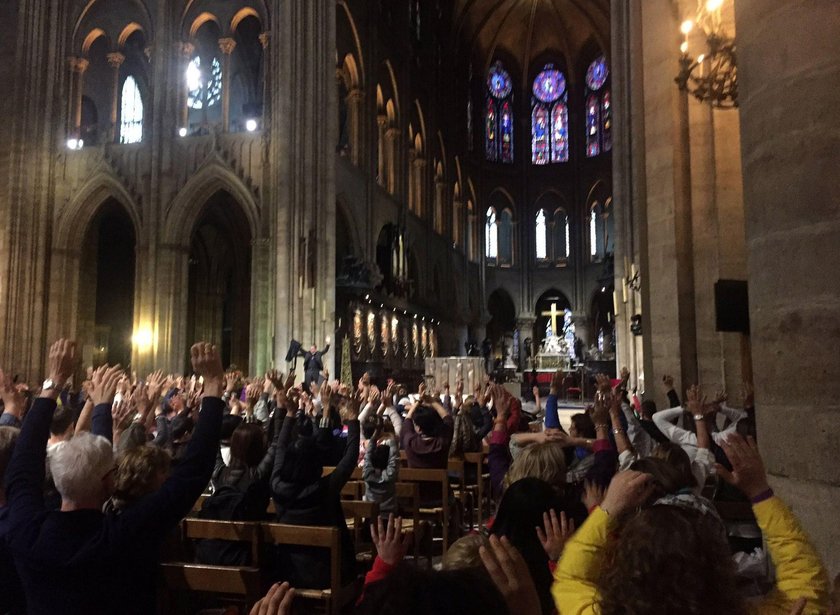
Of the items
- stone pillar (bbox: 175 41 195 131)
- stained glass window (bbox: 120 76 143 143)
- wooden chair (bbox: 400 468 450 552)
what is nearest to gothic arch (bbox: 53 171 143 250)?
stone pillar (bbox: 175 41 195 131)

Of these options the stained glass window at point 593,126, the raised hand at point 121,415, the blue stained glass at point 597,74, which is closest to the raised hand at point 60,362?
the raised hand at point 121,415

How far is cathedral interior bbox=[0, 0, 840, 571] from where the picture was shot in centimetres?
368

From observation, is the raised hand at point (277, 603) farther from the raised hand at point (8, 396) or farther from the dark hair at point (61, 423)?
the dark hair at point (61, 423)

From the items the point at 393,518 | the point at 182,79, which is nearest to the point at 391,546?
the point at 393,518

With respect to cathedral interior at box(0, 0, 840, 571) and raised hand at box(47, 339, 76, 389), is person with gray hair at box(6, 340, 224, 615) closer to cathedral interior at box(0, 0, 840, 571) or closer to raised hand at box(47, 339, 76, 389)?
raised hand at box(47, 339, 76, 389)

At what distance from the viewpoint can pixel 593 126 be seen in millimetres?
41688

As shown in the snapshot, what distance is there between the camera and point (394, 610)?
1107 mm

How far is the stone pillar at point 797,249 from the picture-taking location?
3.41 metres

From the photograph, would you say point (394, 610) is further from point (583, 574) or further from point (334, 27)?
point (334, 27)

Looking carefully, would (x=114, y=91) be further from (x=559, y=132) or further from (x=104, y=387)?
(x=559, y=132)

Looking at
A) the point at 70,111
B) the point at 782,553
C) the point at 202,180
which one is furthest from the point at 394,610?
the point at 70,111

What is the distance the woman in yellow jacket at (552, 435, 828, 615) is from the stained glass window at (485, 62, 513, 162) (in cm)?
4159

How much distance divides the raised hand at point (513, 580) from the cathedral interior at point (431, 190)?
2482 millimetres

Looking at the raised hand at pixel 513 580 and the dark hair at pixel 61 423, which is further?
the dark hair at pixel 61 423
